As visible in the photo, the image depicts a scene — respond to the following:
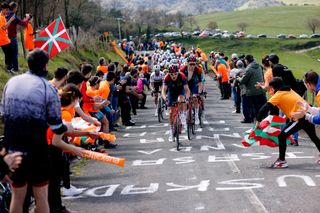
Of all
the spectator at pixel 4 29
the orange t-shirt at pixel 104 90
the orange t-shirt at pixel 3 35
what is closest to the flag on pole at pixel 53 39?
the orange t-shirt at pixel 104 90

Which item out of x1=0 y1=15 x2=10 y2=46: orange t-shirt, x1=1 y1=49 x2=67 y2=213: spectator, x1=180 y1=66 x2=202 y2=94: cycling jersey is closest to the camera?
x1=1 y1=49 x2=67 y2=213: spectator

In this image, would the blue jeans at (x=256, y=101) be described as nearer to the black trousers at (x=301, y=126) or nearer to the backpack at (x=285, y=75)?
the backpack at (x=285, y=75)

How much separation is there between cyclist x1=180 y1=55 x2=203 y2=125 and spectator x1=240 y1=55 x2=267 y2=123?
6.11 feet

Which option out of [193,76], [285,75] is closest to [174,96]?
[193,76]

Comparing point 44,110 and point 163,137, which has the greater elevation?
point 44,110

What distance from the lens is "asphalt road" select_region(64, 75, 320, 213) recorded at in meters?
9.49

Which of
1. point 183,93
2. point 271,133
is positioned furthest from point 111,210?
point 183,93

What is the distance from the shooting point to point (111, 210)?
9.48 m

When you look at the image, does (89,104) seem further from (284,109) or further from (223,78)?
(223,78)

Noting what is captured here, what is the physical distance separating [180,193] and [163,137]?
7881mm

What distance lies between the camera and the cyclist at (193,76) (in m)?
18.9

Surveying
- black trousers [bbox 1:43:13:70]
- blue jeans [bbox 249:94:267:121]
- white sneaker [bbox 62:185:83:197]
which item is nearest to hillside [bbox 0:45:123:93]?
black trousers [bbox 1:43:13:70]

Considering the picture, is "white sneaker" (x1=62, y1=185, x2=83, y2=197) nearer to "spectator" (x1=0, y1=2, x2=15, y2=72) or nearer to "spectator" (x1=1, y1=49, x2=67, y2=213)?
"spectator" (x1=1, y1=49, x2=67, y2=213)

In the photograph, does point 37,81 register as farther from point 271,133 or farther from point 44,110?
point 271,133
